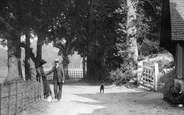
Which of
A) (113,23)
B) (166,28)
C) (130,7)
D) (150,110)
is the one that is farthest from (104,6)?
(150,110)

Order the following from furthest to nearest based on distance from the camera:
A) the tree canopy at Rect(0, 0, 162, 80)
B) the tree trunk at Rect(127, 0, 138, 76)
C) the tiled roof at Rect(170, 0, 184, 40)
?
the tree canopy at Rect(0, 0, 162, 80) → the tree trunk at Rect(127, 0, 138, 76) → the tiled roof at Rect(170, 0, 184, 40)

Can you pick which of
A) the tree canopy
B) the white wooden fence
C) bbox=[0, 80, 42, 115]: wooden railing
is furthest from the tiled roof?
the tree canopy

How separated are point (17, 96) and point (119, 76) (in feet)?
47.4

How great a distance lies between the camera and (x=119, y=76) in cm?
2325

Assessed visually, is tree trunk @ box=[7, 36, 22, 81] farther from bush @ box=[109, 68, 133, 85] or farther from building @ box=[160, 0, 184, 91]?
building @ box=[160, 0, 184, 91]

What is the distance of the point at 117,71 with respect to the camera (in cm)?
2394

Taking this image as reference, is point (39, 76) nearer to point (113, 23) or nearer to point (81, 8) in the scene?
point (113, 23)

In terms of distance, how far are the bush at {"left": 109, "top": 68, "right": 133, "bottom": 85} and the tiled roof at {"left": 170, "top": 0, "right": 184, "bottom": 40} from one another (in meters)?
10.1

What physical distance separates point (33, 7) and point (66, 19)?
735 centimetres

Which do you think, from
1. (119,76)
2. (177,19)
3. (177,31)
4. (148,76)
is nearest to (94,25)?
(119,76)

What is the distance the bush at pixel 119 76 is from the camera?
892 inches

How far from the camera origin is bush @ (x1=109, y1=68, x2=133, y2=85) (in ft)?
74.4

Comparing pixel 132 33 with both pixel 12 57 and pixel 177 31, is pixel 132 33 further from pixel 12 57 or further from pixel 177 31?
pixel 177 31

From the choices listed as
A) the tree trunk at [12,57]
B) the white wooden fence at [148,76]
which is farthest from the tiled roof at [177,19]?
the tree trunk at [12,57]
